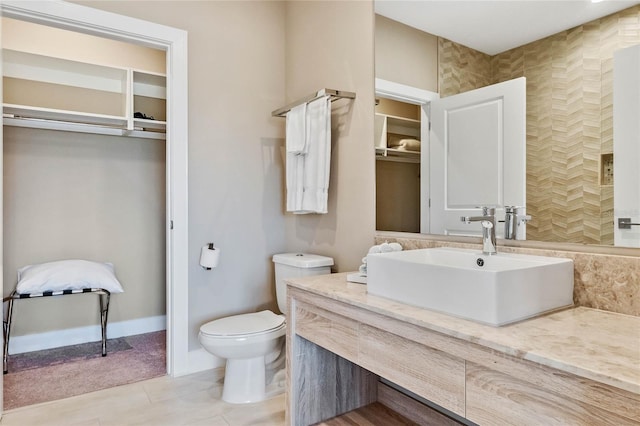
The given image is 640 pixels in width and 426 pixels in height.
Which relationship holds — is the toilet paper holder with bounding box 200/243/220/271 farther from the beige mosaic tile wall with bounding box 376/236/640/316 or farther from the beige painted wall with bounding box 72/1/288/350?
the beige mosaic tile wall with bounding box 376/236/640/316

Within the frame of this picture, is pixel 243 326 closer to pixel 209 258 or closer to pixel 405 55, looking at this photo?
pixel 209 258

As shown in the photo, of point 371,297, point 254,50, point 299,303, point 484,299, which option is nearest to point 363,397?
point 299,303

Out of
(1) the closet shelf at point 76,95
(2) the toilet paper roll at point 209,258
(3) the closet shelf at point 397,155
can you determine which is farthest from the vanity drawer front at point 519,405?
(1) the closet shelf at point 76,95

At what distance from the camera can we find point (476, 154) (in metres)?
1.64

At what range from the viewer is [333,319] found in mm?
1475

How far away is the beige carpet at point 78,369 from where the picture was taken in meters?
2.23

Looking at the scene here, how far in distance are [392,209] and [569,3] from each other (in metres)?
1.05

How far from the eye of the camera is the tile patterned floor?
1911 mm

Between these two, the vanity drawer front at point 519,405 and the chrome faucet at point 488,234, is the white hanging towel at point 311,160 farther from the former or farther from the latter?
the vanity drawer front at point 519,405

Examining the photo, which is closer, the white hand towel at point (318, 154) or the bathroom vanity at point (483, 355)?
the bathroom vanity at point (483, 355)

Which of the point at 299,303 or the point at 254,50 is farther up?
the point at 254,50

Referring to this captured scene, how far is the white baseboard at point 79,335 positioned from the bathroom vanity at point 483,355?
2065 millimetres

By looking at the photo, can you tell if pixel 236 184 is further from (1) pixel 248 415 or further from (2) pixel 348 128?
(1) pixel 248 415

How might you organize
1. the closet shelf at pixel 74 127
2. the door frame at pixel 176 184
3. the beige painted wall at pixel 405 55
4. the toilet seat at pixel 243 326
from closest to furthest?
the beige painted wall at pixel 405 55 < the toilet seat at pixel 243 326 < the door frame at pixel 176 184 < the closet shelf at pixel 74 127
